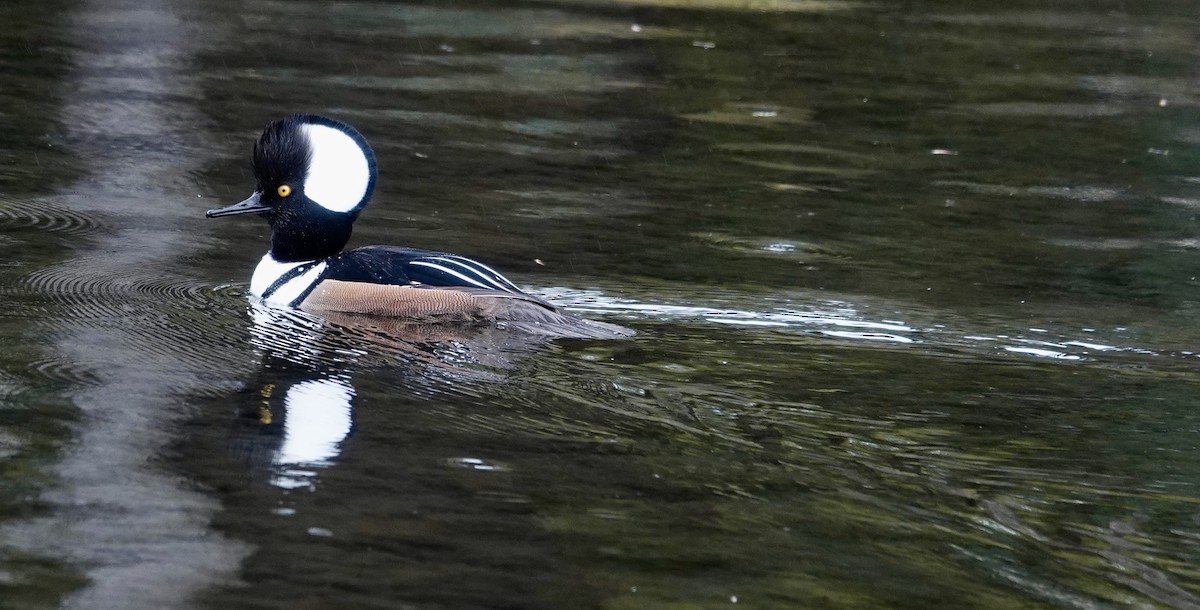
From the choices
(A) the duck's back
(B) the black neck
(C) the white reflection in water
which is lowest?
(C) the white reflection in water

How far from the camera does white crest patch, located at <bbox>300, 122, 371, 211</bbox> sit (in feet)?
26.7

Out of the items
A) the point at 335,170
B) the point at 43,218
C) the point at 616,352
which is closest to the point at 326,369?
the point at 616,352

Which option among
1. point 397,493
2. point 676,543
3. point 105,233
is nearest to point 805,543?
point 676,543

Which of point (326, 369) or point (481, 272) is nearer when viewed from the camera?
point (326, 369)

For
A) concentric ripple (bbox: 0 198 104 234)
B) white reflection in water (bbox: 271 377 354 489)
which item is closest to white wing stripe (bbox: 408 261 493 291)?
white reflection in water (bbox: 271 377 354 489)

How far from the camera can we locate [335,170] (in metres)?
8.16

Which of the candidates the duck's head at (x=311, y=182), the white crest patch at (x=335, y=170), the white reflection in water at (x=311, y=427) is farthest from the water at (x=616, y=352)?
the white crest patch at (x=335, y=170)

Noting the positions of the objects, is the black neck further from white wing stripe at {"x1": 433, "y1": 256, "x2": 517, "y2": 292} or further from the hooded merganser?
white wing stripe at {"x1": 433, "y1": 256, "x2": 517, "y2": 292}

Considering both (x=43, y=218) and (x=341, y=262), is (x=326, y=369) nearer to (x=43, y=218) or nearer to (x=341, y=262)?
(x=341, y=262)

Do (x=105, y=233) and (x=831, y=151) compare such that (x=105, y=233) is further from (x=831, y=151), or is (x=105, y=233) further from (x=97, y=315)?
(x=831, y=151)

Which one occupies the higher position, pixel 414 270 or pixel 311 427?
pixel 414 270

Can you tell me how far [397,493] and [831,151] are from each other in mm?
7965

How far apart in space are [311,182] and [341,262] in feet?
1.36

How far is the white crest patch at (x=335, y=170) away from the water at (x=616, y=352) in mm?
624
